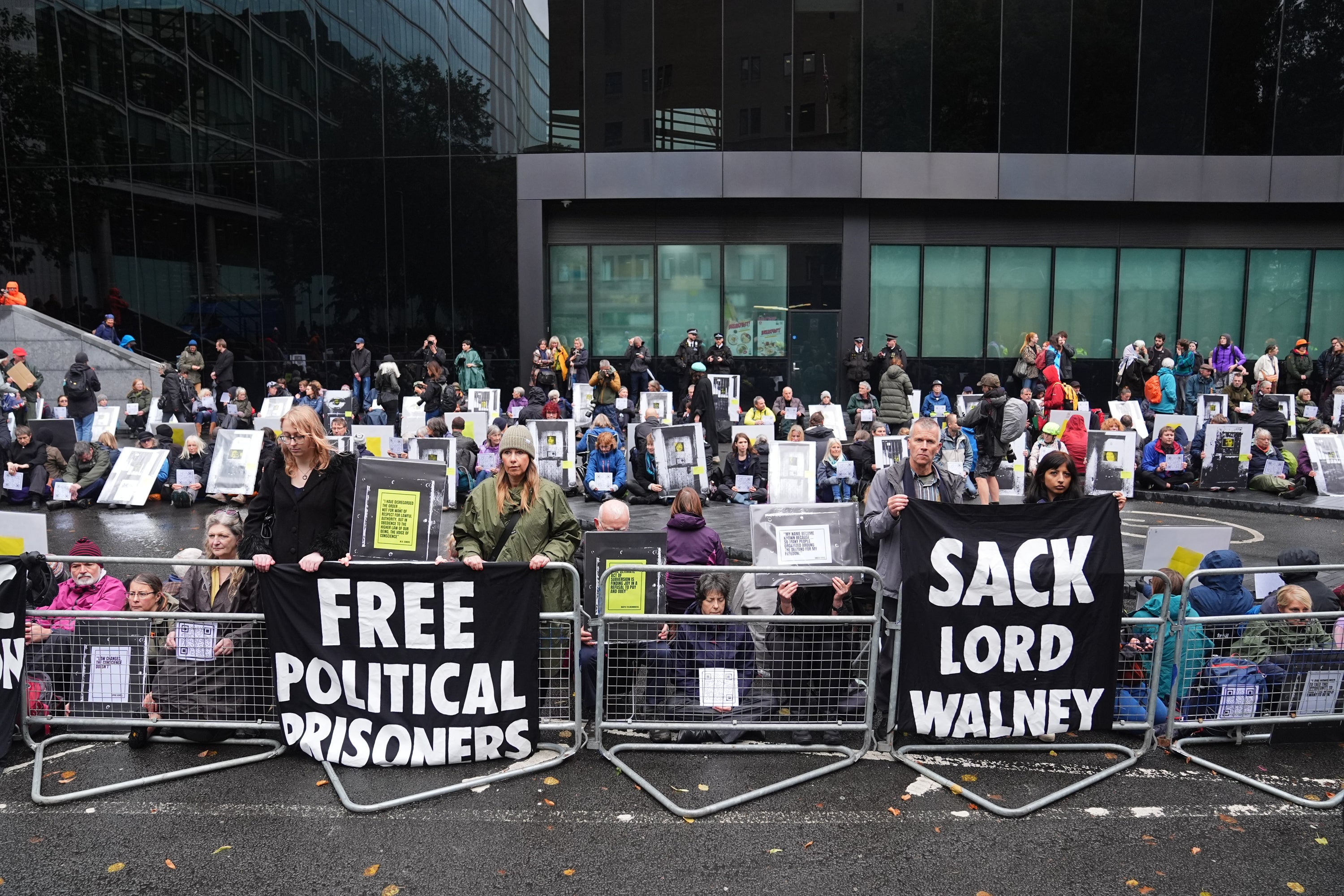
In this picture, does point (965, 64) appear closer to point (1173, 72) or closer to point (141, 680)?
point (1173, 72)

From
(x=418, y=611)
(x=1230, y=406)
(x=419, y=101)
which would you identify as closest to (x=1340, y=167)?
(x=1230, y=406)

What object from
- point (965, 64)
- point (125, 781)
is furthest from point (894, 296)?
point (125, 781)

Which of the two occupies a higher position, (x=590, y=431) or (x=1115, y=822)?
(x=590, y=431)

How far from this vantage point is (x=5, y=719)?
596 cm

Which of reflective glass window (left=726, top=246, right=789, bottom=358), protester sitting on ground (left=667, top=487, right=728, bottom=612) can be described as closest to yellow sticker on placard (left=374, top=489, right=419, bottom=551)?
protester sitting on ground (left=667, top=487, right=728, bottom=612)

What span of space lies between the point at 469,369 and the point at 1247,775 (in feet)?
67.5

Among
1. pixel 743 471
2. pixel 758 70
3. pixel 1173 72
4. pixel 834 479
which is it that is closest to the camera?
pixel 834 479

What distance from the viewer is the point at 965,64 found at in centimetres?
2455

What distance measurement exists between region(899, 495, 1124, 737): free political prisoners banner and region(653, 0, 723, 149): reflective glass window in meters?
20.7

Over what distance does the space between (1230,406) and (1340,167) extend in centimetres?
1008

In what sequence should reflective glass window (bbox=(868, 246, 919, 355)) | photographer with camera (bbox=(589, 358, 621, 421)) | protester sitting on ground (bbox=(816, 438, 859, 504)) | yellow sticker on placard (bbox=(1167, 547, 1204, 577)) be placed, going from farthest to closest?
reflective glass window (bbox=(868, 246, 919, 355)) < photographer with camera (bbox=(589, 358, 621, 421)) < protester sitting on ground (bbox=(816, 438, 859, 504)) < yellow sticker on placard (bbox=(1167, 547, 1204, 577))

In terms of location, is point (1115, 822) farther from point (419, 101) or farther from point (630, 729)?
point (419, 101)

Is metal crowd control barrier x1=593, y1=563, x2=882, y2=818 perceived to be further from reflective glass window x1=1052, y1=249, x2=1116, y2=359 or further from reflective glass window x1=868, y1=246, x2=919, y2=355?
reflective glass window x1=1052, y1=249, x2=1116, y2=359

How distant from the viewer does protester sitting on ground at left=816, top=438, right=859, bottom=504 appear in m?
14.9
